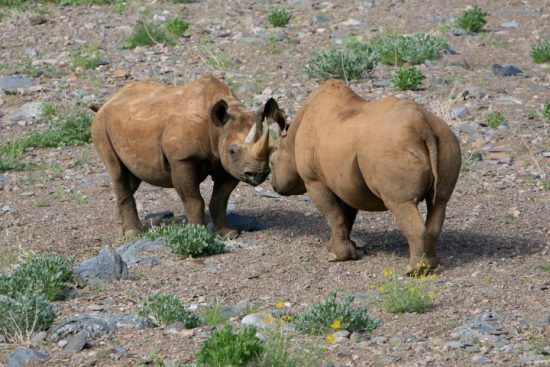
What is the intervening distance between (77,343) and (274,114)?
184 inches

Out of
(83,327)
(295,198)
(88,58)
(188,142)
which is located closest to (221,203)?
(188,142)

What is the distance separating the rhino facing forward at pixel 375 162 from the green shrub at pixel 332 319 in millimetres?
1681

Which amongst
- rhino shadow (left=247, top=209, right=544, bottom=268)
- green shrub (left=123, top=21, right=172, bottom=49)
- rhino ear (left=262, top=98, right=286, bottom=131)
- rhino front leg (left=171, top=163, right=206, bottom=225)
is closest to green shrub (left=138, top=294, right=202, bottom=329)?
rhino shadow (left=247, top=209, right=544, bottom=268)

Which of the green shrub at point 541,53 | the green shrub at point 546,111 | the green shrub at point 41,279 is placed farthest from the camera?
the green shrub at point 541,53

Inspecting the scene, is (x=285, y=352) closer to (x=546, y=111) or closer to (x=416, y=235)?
(x=416, y=235)

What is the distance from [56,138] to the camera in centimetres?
1684

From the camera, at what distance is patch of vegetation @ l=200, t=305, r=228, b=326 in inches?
356

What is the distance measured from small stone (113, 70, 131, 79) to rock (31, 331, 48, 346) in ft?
35.9

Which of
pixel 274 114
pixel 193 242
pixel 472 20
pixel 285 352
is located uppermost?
pixel 285 352

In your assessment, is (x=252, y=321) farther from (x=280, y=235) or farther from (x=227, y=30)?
(x=227, y=30)

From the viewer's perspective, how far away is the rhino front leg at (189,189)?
40.9 feet

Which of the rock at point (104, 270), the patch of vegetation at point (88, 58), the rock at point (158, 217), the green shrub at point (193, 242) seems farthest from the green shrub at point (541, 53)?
the rock at point (104, 270)

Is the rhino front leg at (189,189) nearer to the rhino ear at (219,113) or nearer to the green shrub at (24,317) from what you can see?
the rhino ear at (219,113)

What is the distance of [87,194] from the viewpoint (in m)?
15.0
